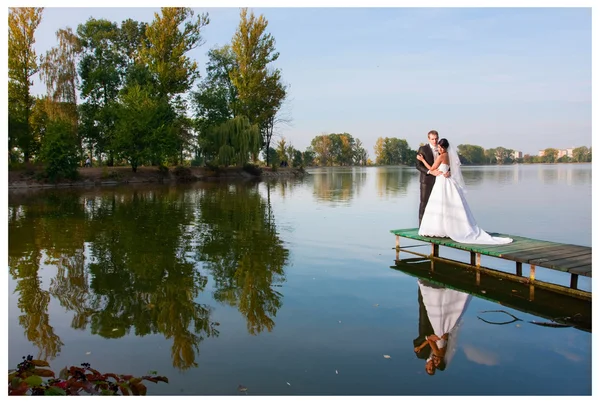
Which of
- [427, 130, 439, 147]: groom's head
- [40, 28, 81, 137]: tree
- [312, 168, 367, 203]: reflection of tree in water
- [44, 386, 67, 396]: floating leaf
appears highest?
[40, 28, 81, 137]: tree

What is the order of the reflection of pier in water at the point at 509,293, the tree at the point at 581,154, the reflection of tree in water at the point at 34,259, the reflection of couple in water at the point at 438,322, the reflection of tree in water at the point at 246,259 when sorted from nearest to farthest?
the reflection of couple in water at the point at 438,322, the reflection of tree in water at the point at 34,259, the reflection of pier in water at the point at 509,293, the reflection of tree in water at the point at 246,259, the tree at the point at 581,154

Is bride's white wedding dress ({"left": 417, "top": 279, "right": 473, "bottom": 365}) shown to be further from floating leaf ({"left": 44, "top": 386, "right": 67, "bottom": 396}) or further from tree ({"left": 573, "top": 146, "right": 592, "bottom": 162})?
tree ({"left": 573, "top": 146, "right": 592, "bottom": 162})

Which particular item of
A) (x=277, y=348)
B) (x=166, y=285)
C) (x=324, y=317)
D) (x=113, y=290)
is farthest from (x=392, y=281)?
(x=113, y=290)

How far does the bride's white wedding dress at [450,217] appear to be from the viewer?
8992 mm

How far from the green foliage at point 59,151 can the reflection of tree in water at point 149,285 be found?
21.8m

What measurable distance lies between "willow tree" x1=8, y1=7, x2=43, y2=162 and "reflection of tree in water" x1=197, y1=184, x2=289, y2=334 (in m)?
24.7

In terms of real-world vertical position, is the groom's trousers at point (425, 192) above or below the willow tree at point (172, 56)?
below

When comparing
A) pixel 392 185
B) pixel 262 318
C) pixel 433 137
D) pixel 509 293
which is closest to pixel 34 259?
pixel 262 318

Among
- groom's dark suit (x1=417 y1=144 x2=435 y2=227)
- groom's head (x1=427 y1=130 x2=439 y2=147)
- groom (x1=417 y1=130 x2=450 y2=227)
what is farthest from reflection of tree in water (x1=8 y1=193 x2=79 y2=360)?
groom's head (x1=427 y1=130 x2=439 y2=147)

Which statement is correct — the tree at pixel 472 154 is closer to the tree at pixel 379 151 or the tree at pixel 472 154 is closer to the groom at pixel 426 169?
the tree at pixel 379 151

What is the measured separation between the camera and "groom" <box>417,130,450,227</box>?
32.0 feet

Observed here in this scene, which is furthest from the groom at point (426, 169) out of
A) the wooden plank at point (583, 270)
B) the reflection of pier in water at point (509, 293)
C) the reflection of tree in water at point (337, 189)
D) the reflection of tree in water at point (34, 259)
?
the reflection of tree in water at point (337, 189)

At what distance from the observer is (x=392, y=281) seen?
809cm

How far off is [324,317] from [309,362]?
1416mm
